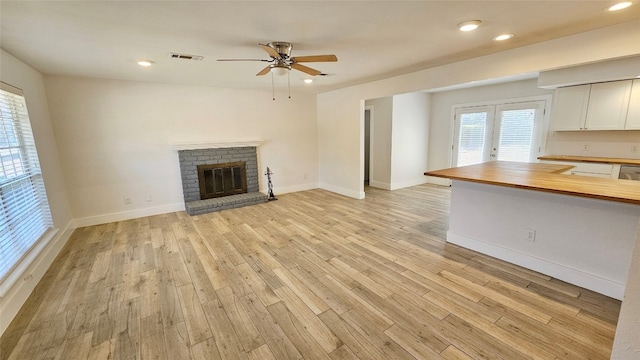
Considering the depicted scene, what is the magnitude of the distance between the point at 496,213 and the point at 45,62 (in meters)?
5.50

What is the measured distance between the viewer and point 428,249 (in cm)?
311

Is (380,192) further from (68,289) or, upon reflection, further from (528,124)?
(68,289)

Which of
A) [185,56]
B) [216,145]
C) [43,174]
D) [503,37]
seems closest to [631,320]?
[503,37]

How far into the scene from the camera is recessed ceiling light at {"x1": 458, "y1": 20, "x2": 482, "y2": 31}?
219cm

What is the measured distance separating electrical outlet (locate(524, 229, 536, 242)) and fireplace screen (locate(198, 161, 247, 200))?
4659 mm

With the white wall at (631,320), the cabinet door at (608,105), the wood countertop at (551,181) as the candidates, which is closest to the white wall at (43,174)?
the white wall at (631,320)

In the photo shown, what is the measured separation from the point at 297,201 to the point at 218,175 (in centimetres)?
166

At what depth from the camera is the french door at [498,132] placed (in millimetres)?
5071

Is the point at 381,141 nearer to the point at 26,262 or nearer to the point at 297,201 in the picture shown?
the point at 297,201

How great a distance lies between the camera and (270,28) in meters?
2.25

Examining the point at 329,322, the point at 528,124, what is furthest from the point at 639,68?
the point at 329,322

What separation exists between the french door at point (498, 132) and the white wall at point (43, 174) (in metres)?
7.31

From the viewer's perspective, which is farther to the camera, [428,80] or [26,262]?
[428,80]

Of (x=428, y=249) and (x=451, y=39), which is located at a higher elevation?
(x=451, y=39)
